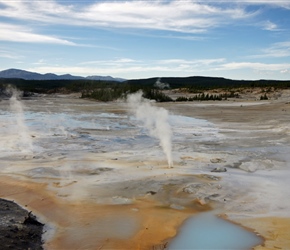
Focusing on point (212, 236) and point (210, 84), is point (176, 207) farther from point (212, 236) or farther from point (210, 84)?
point (210, 84)

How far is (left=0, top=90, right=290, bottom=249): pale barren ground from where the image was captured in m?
5.75

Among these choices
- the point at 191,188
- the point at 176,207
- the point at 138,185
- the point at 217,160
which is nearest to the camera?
the point at 176,207

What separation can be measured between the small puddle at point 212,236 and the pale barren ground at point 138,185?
161 mm

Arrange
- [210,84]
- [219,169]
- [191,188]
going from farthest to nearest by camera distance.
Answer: [210,84], [219,169], [191,188]

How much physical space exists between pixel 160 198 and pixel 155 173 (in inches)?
65.3

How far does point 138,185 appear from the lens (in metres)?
7.87

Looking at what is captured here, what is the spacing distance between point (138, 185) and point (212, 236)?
2590 mm

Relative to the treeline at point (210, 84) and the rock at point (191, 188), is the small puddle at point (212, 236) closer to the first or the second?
the rock at point (191, 188)

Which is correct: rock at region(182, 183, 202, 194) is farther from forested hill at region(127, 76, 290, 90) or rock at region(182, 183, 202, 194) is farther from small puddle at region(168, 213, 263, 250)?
forested hill at region(127, 76, 290, 90)

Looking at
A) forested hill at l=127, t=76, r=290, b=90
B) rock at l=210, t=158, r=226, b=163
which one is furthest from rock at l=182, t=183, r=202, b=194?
forested hill at l=127, t=76, r=290, b=90

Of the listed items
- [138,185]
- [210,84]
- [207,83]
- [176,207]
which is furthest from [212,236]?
[207,83]

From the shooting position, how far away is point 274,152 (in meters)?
11.6

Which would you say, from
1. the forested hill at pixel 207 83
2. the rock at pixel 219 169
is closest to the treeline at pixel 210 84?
the forested hill at pixel 207 83

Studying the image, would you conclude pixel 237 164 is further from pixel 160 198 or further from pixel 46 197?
pixel 46 197
